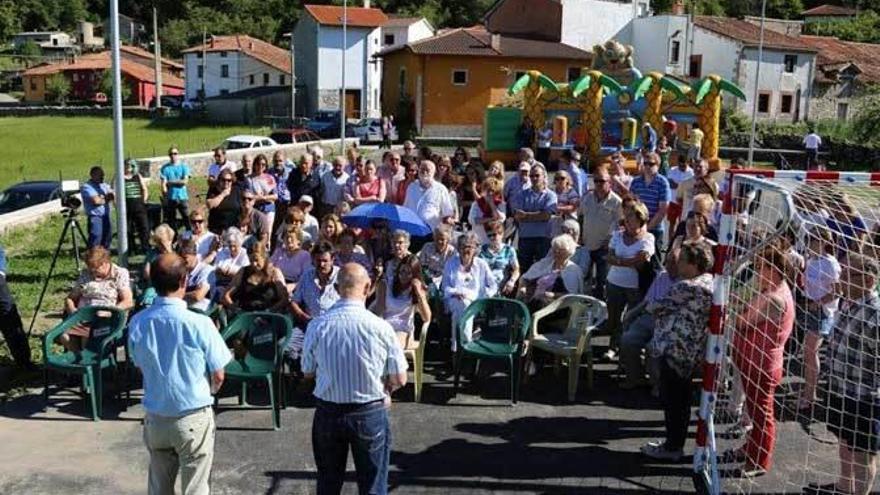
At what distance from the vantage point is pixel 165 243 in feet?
26.9

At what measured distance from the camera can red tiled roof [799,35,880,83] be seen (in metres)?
51.1

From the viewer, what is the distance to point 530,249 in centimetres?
986

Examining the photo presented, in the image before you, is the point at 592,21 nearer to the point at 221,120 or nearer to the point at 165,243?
the point at 221,120

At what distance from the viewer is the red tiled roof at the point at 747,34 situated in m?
47.7

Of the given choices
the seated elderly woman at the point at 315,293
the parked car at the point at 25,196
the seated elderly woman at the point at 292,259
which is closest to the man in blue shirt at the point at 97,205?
the seated elderly woman at the point at 292,259

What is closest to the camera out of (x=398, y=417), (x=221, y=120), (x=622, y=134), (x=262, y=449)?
(x=262, y=449)

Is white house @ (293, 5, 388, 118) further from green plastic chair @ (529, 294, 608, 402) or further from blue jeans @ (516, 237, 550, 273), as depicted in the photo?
green plastic chair @ (529, 294, 608, 402)

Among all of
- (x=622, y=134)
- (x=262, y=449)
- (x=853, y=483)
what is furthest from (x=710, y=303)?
(x=622, y=134)

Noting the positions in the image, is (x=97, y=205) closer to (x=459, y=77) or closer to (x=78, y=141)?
(x=459, y=77)

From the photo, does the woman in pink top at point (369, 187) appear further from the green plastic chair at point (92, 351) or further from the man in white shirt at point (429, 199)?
the green plastic chair at point (92, 351)

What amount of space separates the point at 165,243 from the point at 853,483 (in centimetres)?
623

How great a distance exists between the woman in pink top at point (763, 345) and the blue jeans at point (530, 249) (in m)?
3.91

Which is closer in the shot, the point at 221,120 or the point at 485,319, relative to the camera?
the point at 485,319

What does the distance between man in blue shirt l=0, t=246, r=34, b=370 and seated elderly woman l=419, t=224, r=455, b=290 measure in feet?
12.9
